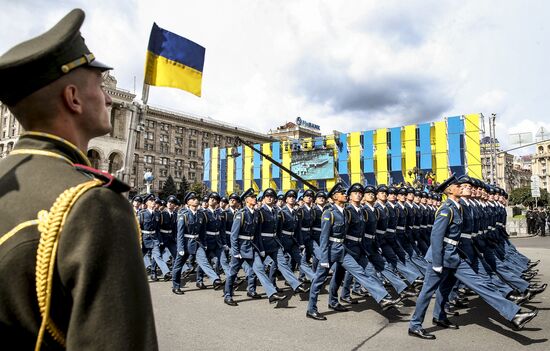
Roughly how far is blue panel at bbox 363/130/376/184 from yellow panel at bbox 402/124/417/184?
3.50 metres

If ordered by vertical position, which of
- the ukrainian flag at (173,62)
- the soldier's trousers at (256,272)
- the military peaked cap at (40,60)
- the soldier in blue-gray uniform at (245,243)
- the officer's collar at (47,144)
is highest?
the ukrainian flag at (173,62)

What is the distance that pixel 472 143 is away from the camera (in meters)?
36.5

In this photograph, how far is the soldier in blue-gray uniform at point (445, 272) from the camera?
5570 millimetres

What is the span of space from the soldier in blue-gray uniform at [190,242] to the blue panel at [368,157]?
35506 mm

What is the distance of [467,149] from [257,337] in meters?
36.2

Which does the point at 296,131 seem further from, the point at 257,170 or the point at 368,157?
the point at 368,157

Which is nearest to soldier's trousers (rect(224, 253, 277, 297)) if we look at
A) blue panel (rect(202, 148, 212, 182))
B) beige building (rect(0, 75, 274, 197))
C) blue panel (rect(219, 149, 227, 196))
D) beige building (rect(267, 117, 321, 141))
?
blue panel (rect(219, 149, 227, 196))

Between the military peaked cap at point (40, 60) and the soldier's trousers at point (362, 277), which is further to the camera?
the soldier's trousers at point (362, 277)

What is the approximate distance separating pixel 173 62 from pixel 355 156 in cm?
3921

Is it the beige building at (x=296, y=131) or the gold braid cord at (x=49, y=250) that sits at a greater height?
the beige building at (x=296, y=131)

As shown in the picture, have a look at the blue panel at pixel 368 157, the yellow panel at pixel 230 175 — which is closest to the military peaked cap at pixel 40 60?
the blue panel at pixel 368 157

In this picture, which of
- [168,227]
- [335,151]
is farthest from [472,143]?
[168,227]

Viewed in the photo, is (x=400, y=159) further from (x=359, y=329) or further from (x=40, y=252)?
(x=40, y=252)

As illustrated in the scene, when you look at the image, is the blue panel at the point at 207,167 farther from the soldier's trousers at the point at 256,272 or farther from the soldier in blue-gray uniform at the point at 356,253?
the soldier in blue-gray uniform at the point at 356,253
